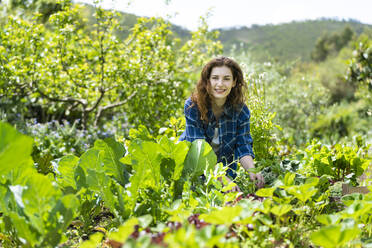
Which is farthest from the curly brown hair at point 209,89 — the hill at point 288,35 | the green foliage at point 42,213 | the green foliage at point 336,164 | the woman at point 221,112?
the hill at point 288,35

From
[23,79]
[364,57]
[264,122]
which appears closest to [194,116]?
[264,122]

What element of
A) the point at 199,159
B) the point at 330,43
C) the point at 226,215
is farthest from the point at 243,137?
the point at 330,43

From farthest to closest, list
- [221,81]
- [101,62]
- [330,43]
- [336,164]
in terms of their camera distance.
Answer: [330,43] → [101,62] → [221,81] → [336,164]

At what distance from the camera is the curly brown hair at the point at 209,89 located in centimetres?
224

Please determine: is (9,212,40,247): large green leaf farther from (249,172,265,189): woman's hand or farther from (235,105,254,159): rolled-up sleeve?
(235,105,254,159): rolled-up sleeve

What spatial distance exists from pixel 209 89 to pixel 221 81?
0.45ft

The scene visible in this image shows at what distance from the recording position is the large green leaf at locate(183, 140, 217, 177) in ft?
5.02

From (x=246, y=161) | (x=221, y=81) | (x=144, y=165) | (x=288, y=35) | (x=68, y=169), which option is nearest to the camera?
(x=144, y=165)

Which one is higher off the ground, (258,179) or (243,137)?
(243,137)

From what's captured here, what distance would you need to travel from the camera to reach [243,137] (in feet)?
7.21

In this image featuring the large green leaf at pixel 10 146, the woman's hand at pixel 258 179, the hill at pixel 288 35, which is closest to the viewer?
the large green leaf at pixel 10 146

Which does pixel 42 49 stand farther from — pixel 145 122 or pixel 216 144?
pixel 216 144

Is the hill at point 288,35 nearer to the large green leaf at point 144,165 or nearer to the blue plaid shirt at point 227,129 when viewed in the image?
the blue plaid shirt at point 227,129

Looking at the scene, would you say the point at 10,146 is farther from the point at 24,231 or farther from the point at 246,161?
the point at 246,161
